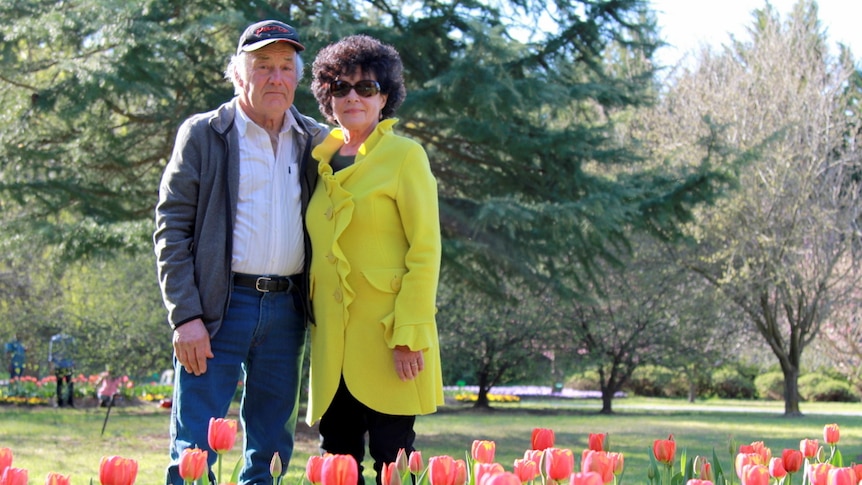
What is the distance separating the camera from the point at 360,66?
3.10 meters

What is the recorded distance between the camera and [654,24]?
31.7 feet

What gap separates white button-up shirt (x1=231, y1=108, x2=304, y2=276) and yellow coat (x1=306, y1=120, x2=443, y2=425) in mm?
79

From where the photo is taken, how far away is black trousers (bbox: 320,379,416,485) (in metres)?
3.07

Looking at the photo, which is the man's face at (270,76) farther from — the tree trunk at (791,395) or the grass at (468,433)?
the tree trunk at (791,395)

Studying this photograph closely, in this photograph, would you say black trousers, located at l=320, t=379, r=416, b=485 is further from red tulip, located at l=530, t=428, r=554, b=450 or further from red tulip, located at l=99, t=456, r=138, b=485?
red tulip, located at l=99, t=456, r=138, b=485

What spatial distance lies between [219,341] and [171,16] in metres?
6.91

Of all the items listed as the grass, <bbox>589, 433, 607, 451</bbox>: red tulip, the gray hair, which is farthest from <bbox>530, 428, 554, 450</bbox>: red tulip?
the grass

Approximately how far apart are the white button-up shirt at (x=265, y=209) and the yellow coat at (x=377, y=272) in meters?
0.08

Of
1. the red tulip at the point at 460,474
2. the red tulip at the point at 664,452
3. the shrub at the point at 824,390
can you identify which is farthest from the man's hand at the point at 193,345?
the shrub at the point at 824,390

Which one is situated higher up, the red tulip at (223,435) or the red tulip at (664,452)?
the red tulip at (223,435)

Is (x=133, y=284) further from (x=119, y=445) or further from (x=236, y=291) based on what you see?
(x=236, y=291)

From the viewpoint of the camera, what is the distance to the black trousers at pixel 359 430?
307 centimetres

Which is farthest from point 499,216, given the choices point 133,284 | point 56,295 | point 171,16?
point 56,295

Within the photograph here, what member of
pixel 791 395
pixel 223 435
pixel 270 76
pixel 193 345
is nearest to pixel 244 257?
pixel 193 345
